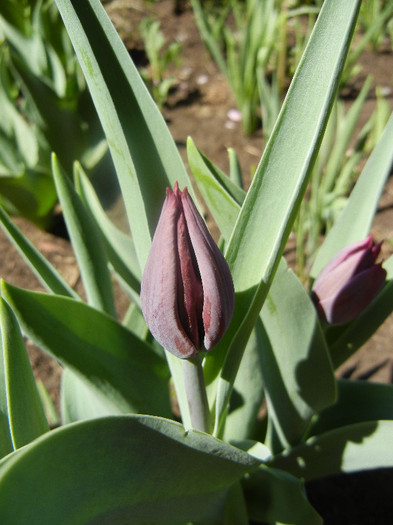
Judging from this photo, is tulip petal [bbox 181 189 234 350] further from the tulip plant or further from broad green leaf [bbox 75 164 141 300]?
broad green leaf [bbox 75 164 141 300]

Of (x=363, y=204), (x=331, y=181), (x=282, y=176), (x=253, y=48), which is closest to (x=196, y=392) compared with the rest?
(x=282, y=176)

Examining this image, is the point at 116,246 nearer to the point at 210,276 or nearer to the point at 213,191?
the point at 213,191

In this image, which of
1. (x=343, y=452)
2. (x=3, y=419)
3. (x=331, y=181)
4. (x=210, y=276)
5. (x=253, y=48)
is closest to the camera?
(x=210, y=276)

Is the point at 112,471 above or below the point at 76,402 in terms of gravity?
above

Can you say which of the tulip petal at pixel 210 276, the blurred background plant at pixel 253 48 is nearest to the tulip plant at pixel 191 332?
the tulip petal at pixel 210 276

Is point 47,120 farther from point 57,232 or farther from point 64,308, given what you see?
point 64,308

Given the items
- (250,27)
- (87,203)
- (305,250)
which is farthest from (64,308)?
(250,27)

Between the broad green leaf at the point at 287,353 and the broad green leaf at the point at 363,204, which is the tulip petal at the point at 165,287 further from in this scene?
the broad green leaf at the point at 363,204
